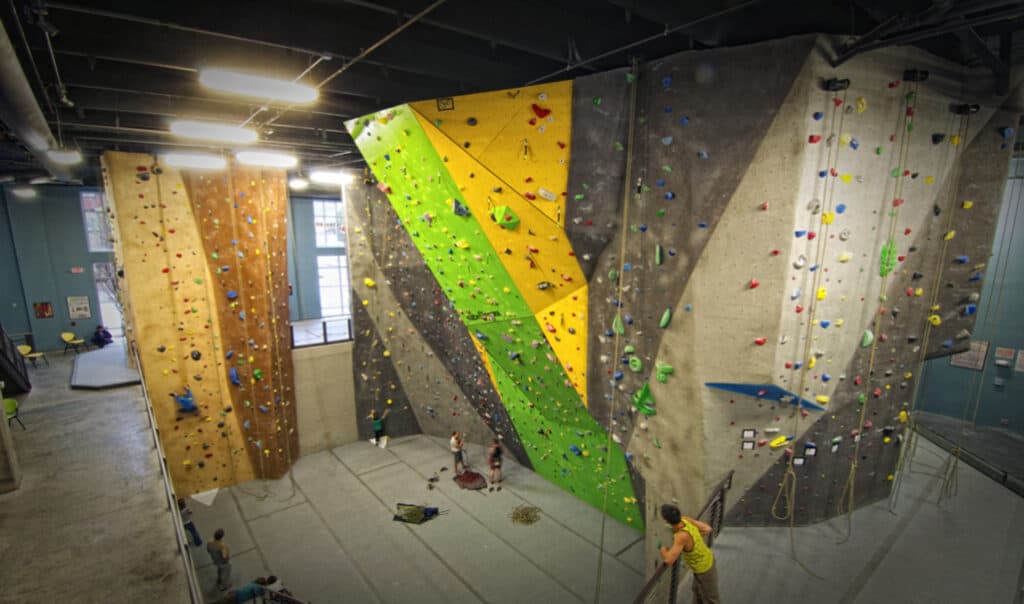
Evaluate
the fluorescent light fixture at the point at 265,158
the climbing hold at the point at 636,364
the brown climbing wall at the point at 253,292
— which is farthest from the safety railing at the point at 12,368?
the climbing hold at the point at 636,364

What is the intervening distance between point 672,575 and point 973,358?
8.53 meters

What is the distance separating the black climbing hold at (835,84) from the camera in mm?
3057

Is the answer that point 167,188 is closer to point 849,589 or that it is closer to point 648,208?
point 648,208

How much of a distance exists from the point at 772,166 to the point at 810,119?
1.21 feet

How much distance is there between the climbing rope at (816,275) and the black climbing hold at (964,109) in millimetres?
1122

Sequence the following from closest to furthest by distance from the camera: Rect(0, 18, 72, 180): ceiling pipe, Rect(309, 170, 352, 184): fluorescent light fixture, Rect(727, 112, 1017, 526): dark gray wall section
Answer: Rect(0, 18, 72, 180): ceiling pipe, Rect(727, 112, 1017, 526): dark gray wall section, Rect(309, 170, 352, 184): fluorescent light fixture

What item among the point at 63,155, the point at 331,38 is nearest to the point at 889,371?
Answer: the point at 331,38

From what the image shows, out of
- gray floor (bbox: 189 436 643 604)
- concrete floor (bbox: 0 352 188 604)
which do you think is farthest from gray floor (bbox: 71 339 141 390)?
gray floor (bbox: 189 436 643 604)

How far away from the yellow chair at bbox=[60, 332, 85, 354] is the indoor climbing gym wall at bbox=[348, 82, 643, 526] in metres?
7.23

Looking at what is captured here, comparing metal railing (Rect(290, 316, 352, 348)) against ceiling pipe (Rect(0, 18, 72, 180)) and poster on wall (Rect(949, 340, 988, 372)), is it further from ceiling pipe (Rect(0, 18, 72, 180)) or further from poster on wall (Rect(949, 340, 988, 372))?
poster on wall (Rect(949, 340, 988, 372))

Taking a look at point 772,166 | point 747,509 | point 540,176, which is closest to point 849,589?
point 747,509

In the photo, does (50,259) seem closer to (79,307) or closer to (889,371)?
(79,307)

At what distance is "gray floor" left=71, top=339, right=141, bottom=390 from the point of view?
6230 mm

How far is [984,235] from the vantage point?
3.87m
